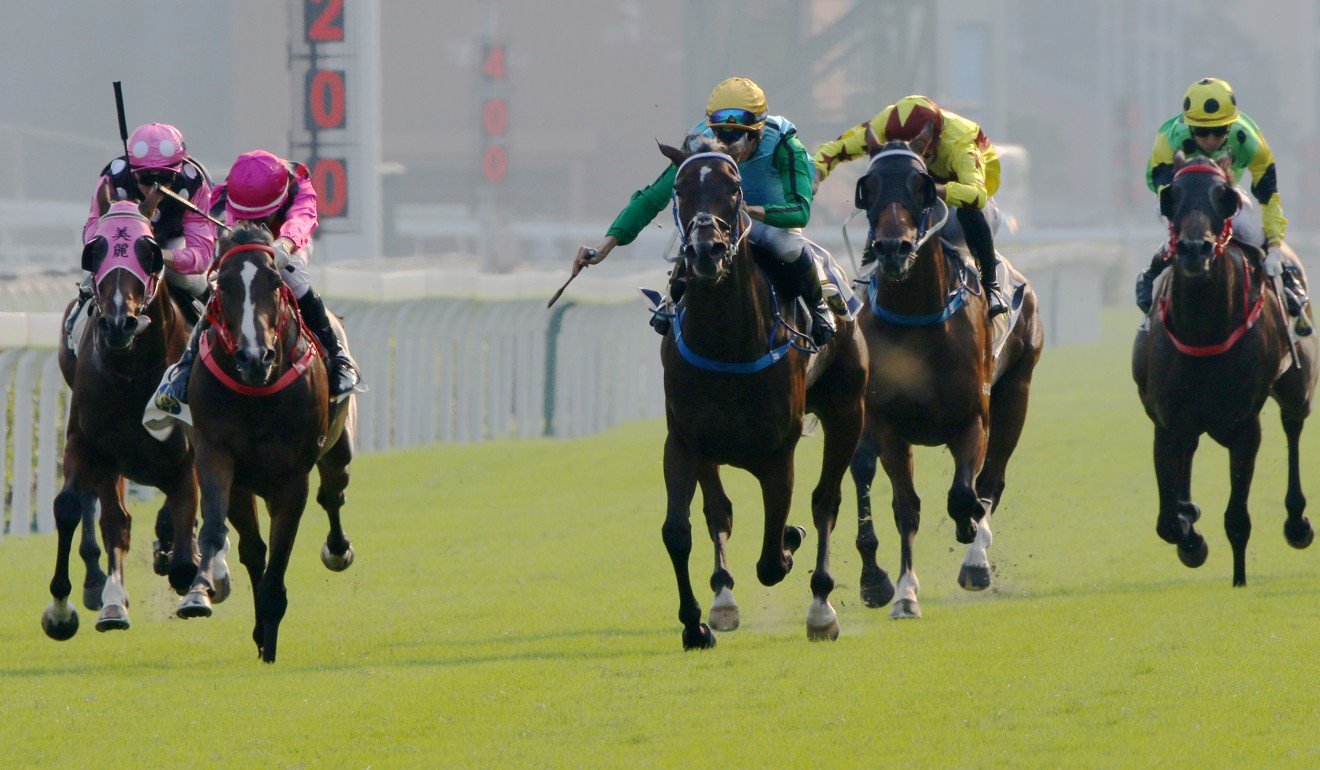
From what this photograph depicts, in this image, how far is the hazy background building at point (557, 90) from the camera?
2068 inches

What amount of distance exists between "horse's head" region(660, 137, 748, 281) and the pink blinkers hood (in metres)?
2.09

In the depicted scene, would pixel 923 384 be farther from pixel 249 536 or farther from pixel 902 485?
pixel 249 536

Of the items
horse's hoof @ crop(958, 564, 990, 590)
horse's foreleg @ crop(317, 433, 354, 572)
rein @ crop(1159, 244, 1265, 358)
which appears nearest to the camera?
horse's hoof @ crop(958, 564, 990, 590)

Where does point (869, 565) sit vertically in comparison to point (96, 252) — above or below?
below

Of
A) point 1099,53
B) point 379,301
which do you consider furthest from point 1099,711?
point 1099,53

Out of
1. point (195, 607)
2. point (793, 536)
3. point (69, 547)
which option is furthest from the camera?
point (793, 536)

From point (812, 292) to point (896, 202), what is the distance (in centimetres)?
57

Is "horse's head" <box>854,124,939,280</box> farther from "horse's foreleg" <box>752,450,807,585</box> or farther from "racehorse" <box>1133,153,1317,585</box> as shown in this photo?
"racehorse" <box>1133,153,1317,585</box>

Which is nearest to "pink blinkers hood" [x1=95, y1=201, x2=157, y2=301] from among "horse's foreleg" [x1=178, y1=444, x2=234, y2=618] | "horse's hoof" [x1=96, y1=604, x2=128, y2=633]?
"horse's foreleg" [x1=178, y1=444, x2=234, y2=618]

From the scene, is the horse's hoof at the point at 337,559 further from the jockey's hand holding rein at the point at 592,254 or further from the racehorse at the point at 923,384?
the jockey's hand holding rein at the point at 592,254

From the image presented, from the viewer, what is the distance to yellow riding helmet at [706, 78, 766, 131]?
326 inches

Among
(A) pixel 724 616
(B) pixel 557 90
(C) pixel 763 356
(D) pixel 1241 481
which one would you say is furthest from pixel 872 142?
(B) pixel 557 90

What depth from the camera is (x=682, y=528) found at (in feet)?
27.1

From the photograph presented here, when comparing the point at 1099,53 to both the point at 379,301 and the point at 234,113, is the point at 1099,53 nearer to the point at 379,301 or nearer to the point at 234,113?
the point at 234,113
